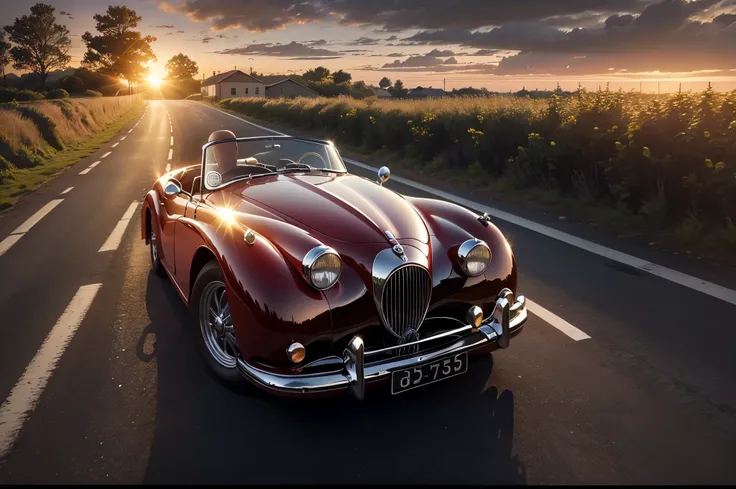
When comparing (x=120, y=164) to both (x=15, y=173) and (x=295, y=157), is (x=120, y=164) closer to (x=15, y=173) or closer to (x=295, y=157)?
(x=15, y=173)

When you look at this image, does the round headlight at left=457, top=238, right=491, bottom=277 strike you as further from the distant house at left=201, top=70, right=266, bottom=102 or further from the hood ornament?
the distant house at left=201, top=70, right=266, bottom=102

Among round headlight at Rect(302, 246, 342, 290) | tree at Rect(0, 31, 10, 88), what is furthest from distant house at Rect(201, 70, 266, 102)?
round headlight at Rect(302, 246, 342, 290)

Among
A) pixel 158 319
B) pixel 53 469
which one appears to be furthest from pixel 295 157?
pixel 53 469

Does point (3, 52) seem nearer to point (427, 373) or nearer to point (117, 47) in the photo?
point (117, 47)

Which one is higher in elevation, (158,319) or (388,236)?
(388,236)

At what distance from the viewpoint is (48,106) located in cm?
2409

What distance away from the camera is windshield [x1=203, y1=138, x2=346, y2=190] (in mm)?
4891

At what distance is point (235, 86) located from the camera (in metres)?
106

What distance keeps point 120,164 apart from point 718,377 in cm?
1637

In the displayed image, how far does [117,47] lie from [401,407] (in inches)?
4107

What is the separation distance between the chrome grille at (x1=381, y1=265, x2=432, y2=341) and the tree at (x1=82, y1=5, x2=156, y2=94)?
332 feet

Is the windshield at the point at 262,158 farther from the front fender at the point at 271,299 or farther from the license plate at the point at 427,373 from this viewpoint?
the license plate at the point at 427,373

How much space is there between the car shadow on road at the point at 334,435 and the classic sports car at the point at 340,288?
269 millimetres

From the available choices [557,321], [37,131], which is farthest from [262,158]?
[37,131]
